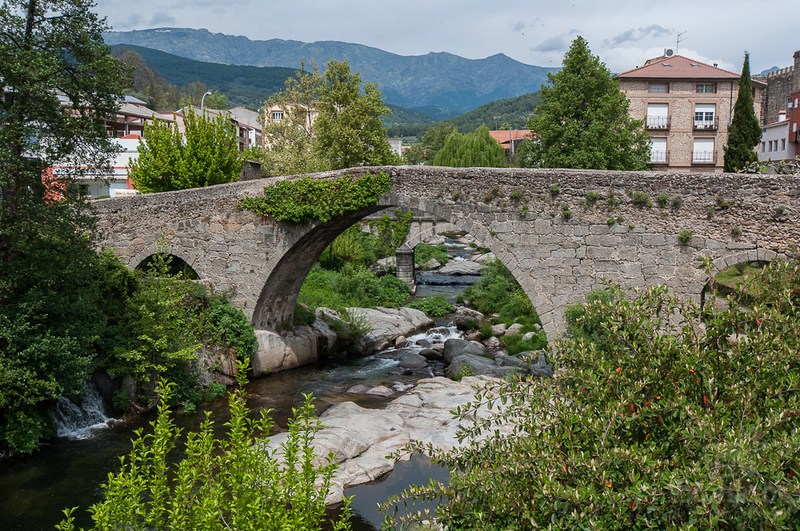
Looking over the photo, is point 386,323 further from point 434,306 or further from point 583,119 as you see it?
point 583,119

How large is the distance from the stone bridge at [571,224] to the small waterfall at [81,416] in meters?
4.88

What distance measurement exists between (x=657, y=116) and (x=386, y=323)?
25.7 m

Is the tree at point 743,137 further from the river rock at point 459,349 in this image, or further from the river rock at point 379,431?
the river rock at point 379,431

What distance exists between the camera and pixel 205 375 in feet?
53.0

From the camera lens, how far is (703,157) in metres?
39.5

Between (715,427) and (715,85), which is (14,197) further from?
(715,85)

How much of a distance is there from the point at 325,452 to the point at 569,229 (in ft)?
23.3

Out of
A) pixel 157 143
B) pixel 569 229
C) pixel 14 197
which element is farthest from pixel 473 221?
pixel 157 143

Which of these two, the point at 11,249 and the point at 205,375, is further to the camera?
the point at 205,375

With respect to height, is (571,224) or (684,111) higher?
(684,111)

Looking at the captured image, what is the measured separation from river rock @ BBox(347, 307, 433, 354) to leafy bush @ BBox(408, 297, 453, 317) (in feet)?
4.11

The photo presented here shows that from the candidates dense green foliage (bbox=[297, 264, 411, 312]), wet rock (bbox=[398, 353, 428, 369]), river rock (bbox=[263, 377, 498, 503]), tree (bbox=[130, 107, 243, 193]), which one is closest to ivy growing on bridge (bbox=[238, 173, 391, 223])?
river rock (bbox=[263, 377, 498, 503])

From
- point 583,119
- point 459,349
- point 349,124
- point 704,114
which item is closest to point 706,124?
point 704,114

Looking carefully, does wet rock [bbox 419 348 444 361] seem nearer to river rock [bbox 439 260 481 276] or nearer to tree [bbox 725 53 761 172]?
river rock [bbox 439 260 481 276]
